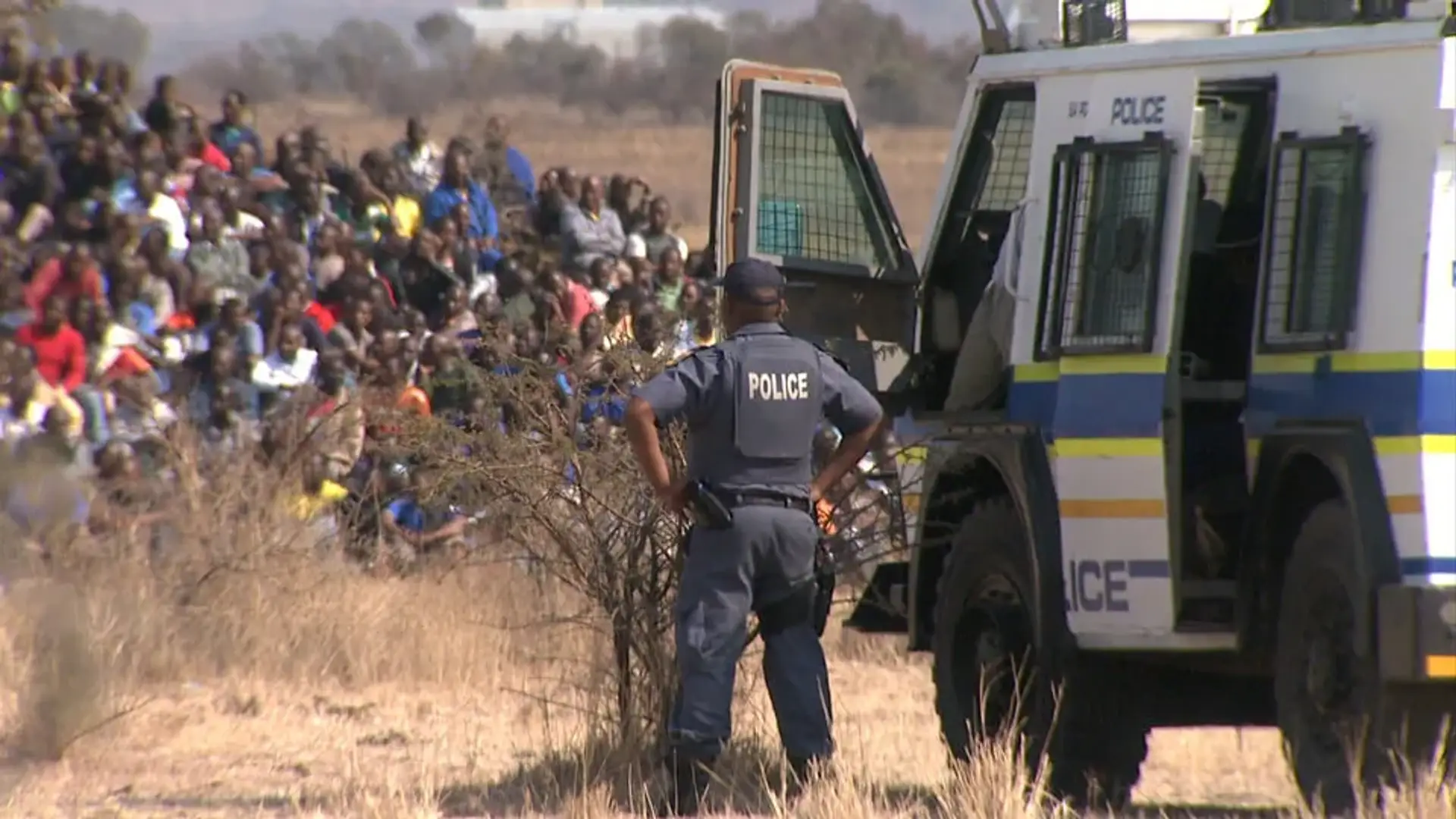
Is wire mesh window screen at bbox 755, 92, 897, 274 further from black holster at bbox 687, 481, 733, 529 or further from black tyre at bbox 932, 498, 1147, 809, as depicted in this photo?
black holster at bbox 687, 481, 733, 529

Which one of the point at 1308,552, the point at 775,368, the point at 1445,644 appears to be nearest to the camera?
the point at 1445,644

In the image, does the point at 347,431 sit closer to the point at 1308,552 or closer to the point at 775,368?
the point at 775,368

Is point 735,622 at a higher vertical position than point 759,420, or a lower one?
lower

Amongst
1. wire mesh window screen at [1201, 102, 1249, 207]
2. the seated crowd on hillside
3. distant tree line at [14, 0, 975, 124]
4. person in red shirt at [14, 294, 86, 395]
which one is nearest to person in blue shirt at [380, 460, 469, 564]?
the seated crowd on hillside

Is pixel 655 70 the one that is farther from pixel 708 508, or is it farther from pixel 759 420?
pixel 708 508

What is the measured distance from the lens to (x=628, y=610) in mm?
9992

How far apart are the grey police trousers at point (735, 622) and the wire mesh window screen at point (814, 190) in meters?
1.96

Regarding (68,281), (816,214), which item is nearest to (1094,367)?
(816,214)

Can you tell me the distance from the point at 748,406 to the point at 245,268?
9111 millimetres

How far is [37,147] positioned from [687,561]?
9824 mm

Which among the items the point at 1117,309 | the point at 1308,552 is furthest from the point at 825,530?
the point at 1308,552

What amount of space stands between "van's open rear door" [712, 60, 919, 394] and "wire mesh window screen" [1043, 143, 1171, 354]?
140 cm

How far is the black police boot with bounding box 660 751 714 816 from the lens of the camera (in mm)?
8906

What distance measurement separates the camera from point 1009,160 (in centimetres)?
1078
